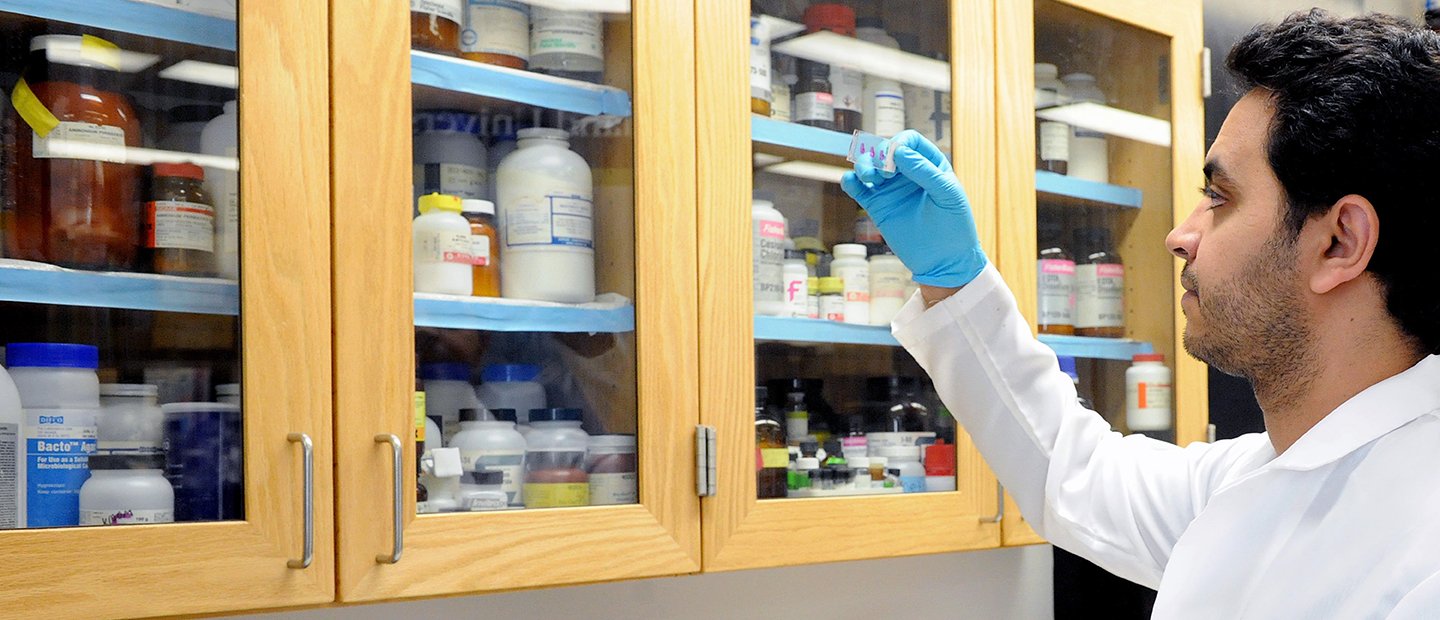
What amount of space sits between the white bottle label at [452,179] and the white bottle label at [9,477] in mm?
466

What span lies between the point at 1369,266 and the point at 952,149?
673mm

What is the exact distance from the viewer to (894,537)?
183cm

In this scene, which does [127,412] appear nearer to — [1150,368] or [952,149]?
[952,149]

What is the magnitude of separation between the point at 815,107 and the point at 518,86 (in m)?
0.50

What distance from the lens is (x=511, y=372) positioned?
59.9 inches

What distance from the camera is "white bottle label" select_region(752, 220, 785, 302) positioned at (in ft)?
5.68

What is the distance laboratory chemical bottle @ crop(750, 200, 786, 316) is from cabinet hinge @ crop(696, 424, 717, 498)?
0.20 meters

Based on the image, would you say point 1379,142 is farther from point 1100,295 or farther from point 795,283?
point 1100,295

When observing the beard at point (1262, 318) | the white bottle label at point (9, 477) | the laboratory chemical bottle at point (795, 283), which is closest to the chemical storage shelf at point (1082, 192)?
the laboratory chemical bottle at point (795, 283)

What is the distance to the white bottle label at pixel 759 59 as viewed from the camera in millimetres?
1732

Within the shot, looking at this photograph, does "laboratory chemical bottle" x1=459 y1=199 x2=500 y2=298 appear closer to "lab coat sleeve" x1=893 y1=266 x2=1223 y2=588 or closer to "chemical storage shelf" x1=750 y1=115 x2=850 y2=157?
"chemical storage shelf" x1=750 y1=115 x2=850 y2=157

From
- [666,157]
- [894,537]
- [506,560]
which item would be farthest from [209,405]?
[894,537]

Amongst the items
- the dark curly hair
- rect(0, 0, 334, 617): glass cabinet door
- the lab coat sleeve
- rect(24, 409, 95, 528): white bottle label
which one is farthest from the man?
rect(24, 409, 95, 528): white bottle label

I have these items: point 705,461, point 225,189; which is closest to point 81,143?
point 225,189
